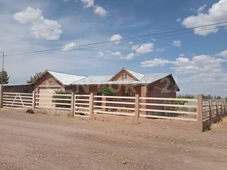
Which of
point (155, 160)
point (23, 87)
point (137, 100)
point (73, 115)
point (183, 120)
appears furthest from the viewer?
point (23, 87)

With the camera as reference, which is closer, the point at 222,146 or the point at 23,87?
the point at 222,146

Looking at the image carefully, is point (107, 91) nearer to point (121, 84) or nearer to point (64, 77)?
point (121, 84)

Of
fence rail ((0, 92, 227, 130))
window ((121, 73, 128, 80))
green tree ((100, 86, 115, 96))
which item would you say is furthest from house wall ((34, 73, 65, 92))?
window ((121, 73, 128, 80))

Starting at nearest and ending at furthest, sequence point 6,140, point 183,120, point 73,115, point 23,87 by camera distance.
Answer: point 6,140 → point 183,120 → point 73,115 → point 23,87

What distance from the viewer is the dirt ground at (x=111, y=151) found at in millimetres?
6383

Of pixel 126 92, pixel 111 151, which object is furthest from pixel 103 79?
pixel 111 151

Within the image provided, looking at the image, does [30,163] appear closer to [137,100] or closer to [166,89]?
[137,100]

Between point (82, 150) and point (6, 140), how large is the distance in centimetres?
306

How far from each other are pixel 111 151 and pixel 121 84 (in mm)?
17982

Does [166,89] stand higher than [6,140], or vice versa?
[166,89]

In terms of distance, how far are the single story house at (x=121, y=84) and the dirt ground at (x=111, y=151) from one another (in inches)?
542

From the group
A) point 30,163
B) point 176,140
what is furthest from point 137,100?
point 30,163

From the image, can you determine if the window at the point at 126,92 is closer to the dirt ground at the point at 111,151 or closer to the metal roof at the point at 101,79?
the metal roof at the point at 101,79

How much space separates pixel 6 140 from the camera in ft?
29.9
